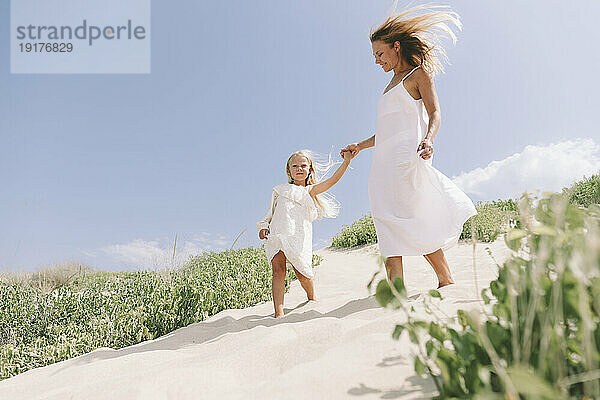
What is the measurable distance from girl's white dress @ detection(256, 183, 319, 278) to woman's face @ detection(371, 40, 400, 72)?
1.55 m

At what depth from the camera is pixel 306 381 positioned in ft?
6.22

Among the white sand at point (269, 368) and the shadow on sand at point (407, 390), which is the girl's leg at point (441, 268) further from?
the shadow on sand at point (407, 390)

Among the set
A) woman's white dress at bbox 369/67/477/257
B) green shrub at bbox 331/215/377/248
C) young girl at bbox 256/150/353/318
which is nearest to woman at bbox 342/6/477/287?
woman's white dress at bbox 369/67/477/257

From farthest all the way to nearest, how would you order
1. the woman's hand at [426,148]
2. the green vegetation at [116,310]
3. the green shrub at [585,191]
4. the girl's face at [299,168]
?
the green shrub at [585,191]
the girl's face at [299,168]
the green vegetation at [116,310]
the woman's hand at [426,148]

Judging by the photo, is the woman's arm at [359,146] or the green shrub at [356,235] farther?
the green shrub at [356,235]

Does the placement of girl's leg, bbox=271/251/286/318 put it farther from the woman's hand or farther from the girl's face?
the woman's hand

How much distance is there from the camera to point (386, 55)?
4129mm

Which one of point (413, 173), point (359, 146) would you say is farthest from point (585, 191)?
point (413, 173)

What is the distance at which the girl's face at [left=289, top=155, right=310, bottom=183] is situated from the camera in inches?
200

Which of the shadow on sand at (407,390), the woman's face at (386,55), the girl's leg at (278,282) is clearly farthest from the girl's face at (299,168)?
the shadow on sand at (407,390)

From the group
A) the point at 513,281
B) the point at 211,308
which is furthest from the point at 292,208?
the point at 513,281

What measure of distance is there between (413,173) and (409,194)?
0.18m

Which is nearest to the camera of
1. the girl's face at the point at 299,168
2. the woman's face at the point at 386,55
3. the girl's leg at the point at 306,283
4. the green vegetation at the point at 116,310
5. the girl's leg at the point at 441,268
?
the girl's leg at the point at 441,268

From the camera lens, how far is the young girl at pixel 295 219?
459 centimetres
